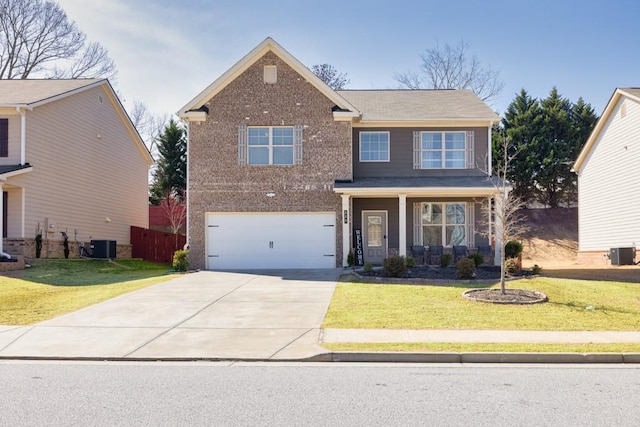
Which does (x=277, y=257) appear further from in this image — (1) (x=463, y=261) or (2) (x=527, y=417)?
(2) (x=527, y=417)

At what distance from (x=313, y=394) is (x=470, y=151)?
17175 mm

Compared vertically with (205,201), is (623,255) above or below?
below

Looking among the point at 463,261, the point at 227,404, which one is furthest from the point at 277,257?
the point at 227,404

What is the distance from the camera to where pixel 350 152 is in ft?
68.1

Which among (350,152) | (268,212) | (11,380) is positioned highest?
(350,152)

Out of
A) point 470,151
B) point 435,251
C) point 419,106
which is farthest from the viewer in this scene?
point 419,106

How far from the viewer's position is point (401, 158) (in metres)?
22.1

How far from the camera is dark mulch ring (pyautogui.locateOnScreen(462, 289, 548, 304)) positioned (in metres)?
12.9

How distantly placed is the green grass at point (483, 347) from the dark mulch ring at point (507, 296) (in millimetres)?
3675

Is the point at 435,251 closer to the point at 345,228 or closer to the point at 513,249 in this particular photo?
the point at 513,249

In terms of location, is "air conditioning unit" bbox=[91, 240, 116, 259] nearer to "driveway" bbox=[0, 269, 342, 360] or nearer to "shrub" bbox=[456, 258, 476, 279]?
"driveway" bbox=[0, 269, 342, 360]

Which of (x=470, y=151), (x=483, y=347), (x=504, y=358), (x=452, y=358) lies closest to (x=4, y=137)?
(x=470, y=151)

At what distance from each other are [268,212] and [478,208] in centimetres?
812

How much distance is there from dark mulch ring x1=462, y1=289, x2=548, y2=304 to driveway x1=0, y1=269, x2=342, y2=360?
139 inches
